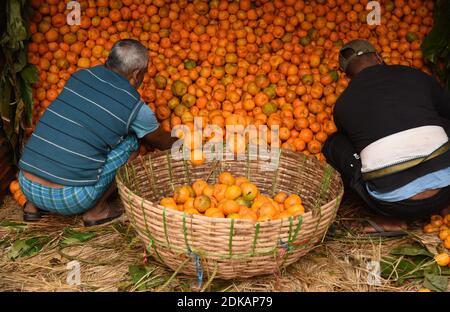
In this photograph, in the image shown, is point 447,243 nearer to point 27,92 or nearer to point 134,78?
point 134,78

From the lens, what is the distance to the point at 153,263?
3.39 meters

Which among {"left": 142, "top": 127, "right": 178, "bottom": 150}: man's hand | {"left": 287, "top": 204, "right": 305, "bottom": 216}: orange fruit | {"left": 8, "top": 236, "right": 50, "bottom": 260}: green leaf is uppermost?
{"left": 142, "top": 127, "right": 178, "bottom": 150}: man's hand

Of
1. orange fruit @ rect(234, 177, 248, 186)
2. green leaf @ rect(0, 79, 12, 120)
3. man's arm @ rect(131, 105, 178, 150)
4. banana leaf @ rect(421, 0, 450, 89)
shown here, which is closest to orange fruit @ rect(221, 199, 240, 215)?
orange fruit @ rect(234, 177, 248, 186)

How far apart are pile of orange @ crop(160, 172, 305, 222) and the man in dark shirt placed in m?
0.61

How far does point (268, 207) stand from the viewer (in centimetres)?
317

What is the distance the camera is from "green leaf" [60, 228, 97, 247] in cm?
370

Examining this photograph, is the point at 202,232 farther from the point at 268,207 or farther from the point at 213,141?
the point at 213,141

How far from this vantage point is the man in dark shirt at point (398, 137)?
3.46 meters

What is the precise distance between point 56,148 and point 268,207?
58.4 inches

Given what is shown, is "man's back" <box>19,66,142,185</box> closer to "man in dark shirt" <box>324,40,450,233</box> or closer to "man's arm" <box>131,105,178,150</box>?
"man's arm" <box>131,105,178,150</box>

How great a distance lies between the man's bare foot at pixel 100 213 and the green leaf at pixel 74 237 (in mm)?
123

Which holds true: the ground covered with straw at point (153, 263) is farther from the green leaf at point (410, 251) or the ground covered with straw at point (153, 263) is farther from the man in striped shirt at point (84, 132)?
the man in striped shirt at point (84, 132)

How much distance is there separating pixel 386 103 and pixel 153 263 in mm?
1833
